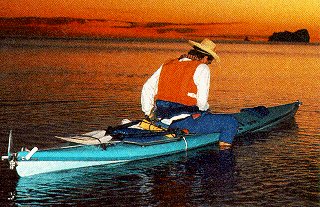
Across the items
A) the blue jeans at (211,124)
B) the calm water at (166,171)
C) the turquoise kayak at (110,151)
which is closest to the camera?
the calm water at (166,171)

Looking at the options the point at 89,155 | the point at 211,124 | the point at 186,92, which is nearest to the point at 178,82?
the point at 186,92

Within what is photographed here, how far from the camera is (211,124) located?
38.0 feet

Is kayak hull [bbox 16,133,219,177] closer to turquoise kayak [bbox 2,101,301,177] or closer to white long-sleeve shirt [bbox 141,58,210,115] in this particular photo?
turquoise kayak [bbox 2,101,301,177]

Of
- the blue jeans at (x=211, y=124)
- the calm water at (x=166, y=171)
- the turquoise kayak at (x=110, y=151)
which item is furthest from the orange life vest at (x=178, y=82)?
the calm water at (x=166, y=171)

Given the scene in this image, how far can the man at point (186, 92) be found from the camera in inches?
433

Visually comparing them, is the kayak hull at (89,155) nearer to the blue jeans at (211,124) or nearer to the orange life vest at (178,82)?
the blue jeans at (211,124)

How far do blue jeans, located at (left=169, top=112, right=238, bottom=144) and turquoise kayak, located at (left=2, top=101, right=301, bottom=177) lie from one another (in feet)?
0.61

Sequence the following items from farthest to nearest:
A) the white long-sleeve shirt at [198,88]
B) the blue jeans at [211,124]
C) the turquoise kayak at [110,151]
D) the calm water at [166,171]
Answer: the blue jeans at [211,124] → the white long-sleeve shirt at [198,88] → the turquoise kayak at [110,151] → the calm water at [166,171]

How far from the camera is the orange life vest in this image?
433 inches

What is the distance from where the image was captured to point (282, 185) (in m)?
9.51

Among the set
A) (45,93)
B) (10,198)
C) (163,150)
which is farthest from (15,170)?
(45,93)

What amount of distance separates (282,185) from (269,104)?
39.0 ft

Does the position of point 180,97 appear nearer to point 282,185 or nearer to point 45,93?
point 282,185

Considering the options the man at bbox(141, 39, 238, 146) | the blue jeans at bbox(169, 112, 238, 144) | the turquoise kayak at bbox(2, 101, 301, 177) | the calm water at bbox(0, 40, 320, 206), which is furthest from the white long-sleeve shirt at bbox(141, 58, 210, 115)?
the calm water at bbox(0, 40, 320, 206)
